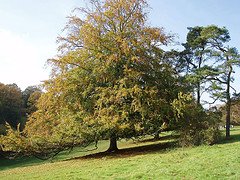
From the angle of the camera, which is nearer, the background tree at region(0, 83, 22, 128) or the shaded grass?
the shaded grass

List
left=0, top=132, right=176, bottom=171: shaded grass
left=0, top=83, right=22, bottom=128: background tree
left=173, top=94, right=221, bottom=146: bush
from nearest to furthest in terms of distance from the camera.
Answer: left=173, top=94, right=221, bottom=146: bush → left=0, top=132, right=176, bottom=171: shaded grass → left=0, top=83, right=22, bottom=128: background tree

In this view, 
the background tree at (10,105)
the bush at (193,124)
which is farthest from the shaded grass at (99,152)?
the background tree at (10,105)

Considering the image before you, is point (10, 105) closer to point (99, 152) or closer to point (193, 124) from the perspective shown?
point (99, 152)

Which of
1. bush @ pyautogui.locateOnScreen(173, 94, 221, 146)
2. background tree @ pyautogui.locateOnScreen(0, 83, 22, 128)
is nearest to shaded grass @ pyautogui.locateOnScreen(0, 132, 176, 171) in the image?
bush @ pyautogui.locateOnScreen(173, 94, 221, 146)

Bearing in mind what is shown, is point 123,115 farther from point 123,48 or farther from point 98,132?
point 123,48

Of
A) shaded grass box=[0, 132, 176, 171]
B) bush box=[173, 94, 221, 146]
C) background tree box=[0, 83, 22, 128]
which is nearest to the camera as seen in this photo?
bush box=[173, 94, 221, 146]

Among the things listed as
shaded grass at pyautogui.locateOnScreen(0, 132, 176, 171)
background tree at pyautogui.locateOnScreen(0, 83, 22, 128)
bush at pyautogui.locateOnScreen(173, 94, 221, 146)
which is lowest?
shaded grass at pyautogui.locateOnScreen(0, 132, 176, 171)

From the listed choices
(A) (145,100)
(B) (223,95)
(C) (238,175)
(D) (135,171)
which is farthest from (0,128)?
(C) (238,175)

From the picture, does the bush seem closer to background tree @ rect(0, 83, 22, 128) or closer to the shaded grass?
the shaded grass

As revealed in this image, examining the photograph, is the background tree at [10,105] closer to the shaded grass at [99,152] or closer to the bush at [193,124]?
the shaded grass at [99,152]

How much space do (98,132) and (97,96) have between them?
276cm

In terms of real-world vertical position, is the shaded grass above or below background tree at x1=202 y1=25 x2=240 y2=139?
below

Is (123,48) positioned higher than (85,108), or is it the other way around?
(123,48)

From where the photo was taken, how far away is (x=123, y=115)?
63.1 feet
